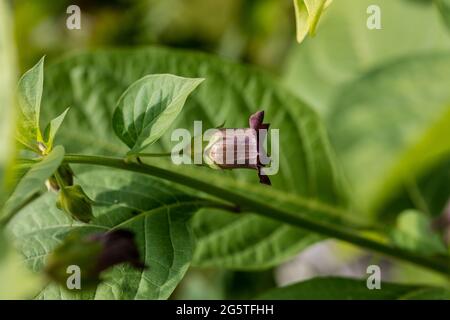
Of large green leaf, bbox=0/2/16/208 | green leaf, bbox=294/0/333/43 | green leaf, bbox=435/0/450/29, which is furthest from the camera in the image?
green leaf, bbox=435/0/450/29

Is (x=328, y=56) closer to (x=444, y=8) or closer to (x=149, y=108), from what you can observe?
(x=444, y=8)

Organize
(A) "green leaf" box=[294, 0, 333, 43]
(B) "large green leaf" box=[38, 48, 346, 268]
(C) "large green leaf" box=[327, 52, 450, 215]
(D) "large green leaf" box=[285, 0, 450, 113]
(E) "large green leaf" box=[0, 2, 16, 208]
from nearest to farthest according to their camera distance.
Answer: (E) "large green leaf" box=[0, 2, 16, 208], (A) "green leaf" box=[294, 0, 333, 43], (B) "large green leaf" box=[38, 48, 346, 268], (C) "large green leaf" box=[327, 52, 450, 215], (D) "large green leaf" box=[285, 0, 450, 113]

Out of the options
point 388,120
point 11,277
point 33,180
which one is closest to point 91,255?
point 33,180

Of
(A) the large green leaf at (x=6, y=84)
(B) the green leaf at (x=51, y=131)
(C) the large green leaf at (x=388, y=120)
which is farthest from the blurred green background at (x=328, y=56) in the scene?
(A) the large green leaf at (x=6, y=84)

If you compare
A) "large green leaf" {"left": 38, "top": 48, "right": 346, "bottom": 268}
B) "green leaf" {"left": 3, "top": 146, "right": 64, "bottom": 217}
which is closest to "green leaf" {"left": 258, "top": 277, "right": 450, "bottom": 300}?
"large green leaf" {"left": 38, "top": 48, "right": 346, "bottom": 268}

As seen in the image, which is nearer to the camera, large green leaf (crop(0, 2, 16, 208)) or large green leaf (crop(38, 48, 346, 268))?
large green leaf (crop(0, 2, 16, 208))

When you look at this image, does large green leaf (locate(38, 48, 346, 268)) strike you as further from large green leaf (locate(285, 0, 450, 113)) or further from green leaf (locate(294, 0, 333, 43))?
large green leaf (locate(285, 0, 450, 113))
